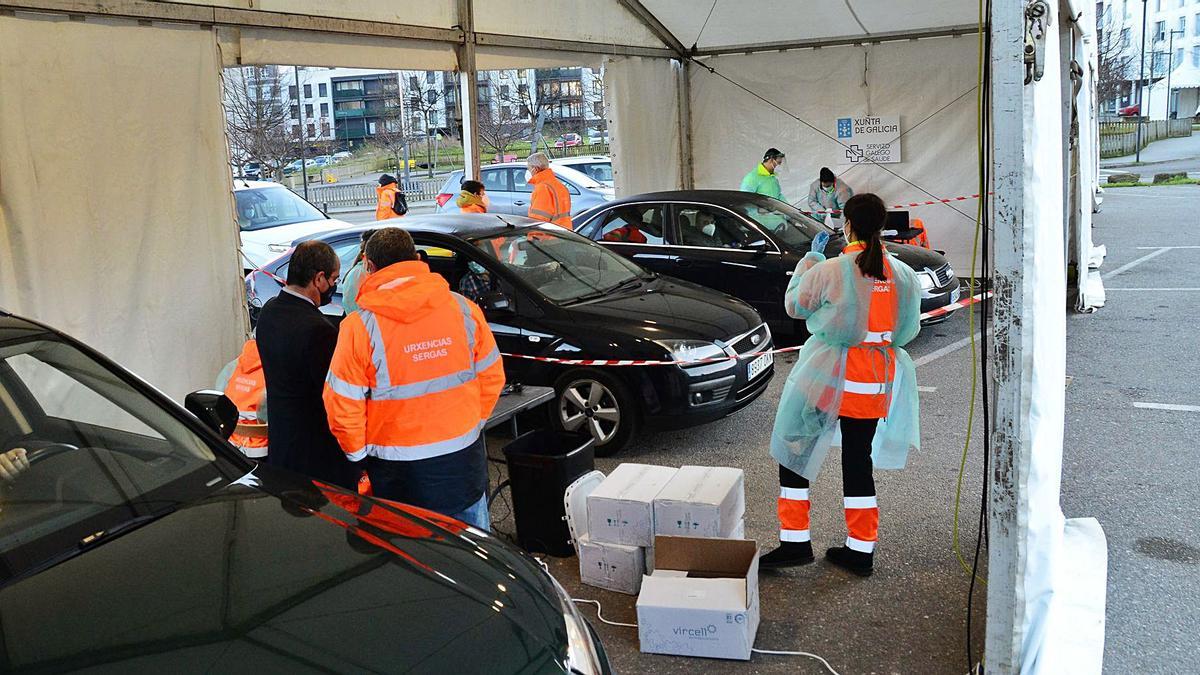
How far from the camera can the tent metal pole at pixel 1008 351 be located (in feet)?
10.1

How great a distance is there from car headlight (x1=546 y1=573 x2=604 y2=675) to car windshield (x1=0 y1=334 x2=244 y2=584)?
125 cm

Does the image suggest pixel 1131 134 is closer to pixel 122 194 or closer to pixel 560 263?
pixel 560 263

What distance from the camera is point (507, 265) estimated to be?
7.19 meters

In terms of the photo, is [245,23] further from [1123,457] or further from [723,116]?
[723,116]

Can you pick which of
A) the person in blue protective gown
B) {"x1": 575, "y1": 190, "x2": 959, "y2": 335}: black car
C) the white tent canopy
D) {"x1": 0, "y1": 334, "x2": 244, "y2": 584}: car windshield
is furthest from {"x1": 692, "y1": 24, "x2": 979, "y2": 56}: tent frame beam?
{"x1": 0, "y1": 334, "x2": 244, "y2": 584}: car windshield

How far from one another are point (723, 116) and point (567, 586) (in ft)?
33.6

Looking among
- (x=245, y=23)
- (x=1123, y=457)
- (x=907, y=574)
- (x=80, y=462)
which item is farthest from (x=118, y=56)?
(x=1123, y=457)

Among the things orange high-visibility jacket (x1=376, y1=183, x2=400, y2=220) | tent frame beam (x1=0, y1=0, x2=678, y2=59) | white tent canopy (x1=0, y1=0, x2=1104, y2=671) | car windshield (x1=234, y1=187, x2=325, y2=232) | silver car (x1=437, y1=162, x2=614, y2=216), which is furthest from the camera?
silver car (x1=437, y1=162, x2=614, y2=216)

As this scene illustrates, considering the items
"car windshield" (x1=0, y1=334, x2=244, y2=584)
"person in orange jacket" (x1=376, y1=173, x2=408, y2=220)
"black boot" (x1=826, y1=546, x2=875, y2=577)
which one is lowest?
"black boot" (x1=826, y1=546, x2=875, y2=577)

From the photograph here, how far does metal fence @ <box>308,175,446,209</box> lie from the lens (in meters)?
32.7

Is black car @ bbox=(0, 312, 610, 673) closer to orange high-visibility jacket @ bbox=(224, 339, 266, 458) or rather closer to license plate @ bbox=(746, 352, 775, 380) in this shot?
orange high-visibility jacket @ bbox=(224, 339, 266, 458)

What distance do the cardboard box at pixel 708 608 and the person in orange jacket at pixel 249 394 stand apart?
6.77 ft

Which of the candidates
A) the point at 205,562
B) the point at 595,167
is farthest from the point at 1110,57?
the point at 205,562

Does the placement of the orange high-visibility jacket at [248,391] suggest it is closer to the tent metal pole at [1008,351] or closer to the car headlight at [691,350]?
the car headlight at [691,350]
